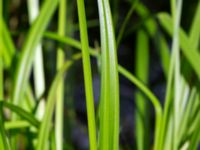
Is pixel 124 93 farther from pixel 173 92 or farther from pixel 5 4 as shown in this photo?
pixel 173 92


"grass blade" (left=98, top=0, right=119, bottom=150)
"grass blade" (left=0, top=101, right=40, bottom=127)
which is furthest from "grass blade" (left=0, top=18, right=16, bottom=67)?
"grass blade" (left=98, top=0, right=119, bottom=150)

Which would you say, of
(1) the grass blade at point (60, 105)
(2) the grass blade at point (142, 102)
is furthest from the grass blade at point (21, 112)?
(2) the grass blade at point (142, 102)

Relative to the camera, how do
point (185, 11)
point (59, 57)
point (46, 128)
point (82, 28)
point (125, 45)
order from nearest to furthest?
1. point (82, 28)
2. point (46, 128)
3. point (59, 57)
4. point (185, 11)
5. point (125, 45)

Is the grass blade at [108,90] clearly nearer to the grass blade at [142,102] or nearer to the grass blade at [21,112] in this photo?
the grass blade at [21,112]

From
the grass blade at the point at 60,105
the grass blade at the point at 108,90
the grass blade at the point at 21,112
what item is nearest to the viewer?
the grass blade at the point at 108,90

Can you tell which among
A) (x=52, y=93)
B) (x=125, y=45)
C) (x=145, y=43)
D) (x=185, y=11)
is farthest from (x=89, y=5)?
(x=52, y=93)

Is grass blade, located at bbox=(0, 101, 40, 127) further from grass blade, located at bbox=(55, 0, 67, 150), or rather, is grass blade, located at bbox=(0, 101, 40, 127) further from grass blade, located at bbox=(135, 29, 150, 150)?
grass blade, located at bbox=(135, 29, 150, 150)

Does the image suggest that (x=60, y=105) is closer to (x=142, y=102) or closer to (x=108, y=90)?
(x=142, y=102)

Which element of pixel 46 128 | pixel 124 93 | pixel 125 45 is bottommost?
pixel 124 93
